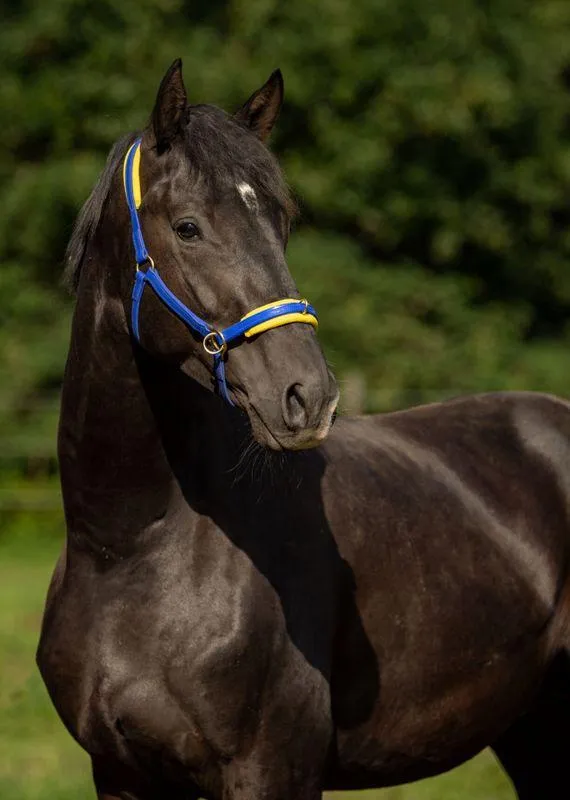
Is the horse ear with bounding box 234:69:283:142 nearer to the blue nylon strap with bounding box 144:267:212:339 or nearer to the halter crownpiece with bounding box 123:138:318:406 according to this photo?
the halter crownpiece with bounding box 123:138:318:406

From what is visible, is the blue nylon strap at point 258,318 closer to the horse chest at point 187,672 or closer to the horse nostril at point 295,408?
the horse nostril at point 295,408

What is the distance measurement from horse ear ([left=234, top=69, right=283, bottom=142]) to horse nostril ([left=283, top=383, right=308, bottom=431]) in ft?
2.75

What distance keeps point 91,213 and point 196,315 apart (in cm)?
52

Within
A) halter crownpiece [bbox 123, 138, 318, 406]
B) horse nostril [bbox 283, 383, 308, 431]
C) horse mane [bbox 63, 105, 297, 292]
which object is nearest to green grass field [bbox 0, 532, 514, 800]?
halter crownpiece [bbox 123, 138, 318, 406]

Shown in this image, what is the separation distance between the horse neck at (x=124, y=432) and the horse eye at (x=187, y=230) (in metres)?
0.29

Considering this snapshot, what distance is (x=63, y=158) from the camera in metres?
16.0

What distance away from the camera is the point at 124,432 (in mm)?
3264

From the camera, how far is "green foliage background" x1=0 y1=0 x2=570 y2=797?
15.7 m

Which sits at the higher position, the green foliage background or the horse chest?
the horse chest

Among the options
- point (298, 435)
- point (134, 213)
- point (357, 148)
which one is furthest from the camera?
point (357, 148)

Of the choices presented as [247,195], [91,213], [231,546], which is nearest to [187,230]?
[247,195]

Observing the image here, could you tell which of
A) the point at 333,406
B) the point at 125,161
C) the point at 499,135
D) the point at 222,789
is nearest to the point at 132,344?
the point at 125,161

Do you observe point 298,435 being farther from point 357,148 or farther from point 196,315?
point 357,148

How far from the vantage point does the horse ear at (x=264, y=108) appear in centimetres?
335
